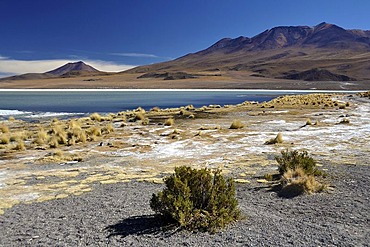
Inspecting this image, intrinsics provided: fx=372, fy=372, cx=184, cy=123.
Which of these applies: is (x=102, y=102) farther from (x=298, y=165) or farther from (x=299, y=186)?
(x=299, y=186)

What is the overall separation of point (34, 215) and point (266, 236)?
144 inches

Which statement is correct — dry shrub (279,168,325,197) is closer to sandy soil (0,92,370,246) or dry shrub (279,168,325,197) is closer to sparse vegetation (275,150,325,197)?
sparse vegetation (275,150,325,197)

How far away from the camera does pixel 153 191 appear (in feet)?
24.1

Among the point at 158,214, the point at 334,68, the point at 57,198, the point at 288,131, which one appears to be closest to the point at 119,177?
the point at 57,198

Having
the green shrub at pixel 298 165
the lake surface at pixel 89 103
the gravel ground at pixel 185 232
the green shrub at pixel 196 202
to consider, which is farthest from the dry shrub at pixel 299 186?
the lake surface at pixel 89 103

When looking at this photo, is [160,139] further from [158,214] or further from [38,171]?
[158,214]

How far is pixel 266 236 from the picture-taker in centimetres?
486

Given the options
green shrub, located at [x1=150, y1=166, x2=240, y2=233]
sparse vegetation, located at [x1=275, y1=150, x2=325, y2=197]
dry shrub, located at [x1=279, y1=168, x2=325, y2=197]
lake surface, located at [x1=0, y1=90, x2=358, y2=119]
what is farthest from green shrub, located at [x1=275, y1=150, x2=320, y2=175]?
lake surface, located at [x1=0, y1=90, x2=358, y2=119]

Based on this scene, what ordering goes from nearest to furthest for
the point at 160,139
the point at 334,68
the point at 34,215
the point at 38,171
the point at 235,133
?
the point at 34,215, the point at 38,171, the point at 160,139, the point at 235,133, the point at 334,68

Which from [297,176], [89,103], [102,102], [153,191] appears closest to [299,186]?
[297,176]

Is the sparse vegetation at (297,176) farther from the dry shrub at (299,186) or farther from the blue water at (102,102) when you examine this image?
the blue water at (102,102)

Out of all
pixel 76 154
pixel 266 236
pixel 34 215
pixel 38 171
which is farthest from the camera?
pixel 76 154

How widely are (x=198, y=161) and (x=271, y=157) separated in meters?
2.08

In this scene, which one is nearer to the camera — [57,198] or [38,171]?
[57,198]
